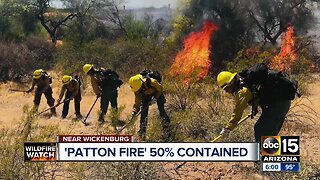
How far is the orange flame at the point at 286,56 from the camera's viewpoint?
15.0 m

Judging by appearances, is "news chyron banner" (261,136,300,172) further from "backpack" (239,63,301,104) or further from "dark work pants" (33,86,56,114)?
"dark work pants" (33,86,56,114)

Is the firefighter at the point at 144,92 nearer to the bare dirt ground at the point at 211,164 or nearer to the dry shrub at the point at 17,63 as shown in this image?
the bare dirt ground at the point at 211,164

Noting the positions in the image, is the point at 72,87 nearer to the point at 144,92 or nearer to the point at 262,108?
the point at 144,92

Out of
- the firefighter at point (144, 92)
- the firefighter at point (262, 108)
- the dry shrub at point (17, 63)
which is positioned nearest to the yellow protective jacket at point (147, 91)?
the firefighter at point (144, 92)

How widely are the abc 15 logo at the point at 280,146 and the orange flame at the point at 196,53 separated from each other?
32.1ft

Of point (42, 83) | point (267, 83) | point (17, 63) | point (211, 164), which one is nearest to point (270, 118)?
point (267, 83)

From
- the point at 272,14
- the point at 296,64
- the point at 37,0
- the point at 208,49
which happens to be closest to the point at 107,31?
the point at 37,0

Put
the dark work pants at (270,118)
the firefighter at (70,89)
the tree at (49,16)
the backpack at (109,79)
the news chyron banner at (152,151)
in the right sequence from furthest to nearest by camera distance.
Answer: the tree at (49,16) → the firefighter at (70,89) → the backpack at (109,79) → the dark work pants at (270,118) → the news chyron banner at (152,151)

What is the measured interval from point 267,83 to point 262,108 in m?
0.44

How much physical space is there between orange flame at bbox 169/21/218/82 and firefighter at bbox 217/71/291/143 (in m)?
9.29

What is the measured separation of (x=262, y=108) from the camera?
5.92m

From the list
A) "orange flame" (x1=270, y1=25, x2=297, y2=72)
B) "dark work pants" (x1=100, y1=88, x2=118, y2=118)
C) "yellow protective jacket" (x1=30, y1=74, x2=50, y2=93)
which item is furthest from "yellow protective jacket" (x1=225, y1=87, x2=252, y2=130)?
"orange flame" (x1=270, y1=25, x2=297, y2=72)

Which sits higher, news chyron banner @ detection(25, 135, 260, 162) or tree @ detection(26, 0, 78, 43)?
tree @ detection(26, 0, 78, 43)

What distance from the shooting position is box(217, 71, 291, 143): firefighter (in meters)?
5.66
